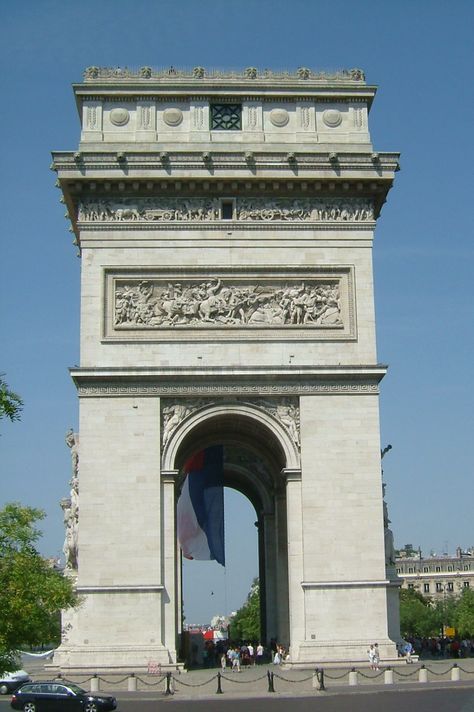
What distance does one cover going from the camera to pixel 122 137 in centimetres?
3847

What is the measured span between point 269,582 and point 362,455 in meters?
10.5

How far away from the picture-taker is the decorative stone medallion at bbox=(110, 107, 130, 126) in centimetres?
3869

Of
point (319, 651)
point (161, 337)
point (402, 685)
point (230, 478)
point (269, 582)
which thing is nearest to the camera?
point (402, 685)

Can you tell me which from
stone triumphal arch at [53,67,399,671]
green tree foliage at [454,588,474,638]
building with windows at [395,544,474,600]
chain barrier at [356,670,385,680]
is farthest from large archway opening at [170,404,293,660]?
building with windows at [395,544,474,600]

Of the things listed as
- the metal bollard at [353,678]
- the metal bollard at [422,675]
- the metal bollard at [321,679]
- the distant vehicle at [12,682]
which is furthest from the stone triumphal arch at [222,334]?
the distant vehicle at [12,682]

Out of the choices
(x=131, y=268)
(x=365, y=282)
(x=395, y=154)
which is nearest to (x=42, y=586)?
(x=131, y=268)

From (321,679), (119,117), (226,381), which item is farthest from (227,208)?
(321,679)

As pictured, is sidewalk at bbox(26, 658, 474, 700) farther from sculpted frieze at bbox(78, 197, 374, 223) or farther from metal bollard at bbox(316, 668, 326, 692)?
sculpted frieze at bbox(78, 197, 374, 223)

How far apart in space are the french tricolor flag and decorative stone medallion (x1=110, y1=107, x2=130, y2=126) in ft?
40.1

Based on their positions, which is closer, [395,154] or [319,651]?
[319,651]

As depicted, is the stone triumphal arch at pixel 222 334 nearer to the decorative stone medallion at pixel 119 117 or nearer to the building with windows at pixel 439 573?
the decorative stone medallion at pixel 119 117

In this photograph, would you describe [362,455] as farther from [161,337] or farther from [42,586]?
[42,586]

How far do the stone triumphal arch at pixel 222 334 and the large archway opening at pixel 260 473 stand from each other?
8.3 inches

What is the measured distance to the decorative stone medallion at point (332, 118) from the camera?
39125 mm
